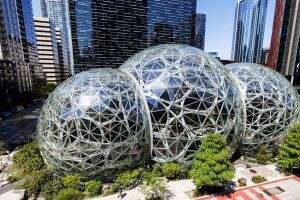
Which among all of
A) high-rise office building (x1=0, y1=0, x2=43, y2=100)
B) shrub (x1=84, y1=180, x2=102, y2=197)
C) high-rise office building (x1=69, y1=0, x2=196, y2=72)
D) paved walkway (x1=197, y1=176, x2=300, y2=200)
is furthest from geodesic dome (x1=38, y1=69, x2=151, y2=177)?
high-rise office building (x1=69, y1=0, x2=196, y2=72)

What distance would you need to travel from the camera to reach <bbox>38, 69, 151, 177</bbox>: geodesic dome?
2322 centimetres

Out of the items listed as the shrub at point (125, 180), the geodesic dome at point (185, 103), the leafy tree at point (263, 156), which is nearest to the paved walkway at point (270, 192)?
the leafy tree at point (263, 156)

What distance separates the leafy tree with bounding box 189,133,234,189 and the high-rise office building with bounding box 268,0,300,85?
9089 centimetres

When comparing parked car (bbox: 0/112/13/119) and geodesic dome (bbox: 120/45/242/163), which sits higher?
geodesic dome (bbox: 120/45/242/163)

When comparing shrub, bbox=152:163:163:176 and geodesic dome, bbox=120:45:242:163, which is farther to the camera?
shrub, bbox=152:163:163:176

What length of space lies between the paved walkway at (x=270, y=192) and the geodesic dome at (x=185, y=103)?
658cm

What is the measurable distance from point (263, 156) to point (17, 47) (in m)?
112

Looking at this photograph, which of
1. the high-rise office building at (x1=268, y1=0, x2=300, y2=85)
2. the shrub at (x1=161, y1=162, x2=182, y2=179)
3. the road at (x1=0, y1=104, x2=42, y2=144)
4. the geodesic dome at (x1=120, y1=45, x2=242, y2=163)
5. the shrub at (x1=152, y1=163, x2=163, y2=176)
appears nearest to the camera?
the geodesic dome at (x1=120, y1=45, x2=242, y2=163)

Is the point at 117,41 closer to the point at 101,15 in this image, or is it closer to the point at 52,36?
the point at 101,15

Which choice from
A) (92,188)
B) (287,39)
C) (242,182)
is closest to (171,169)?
(242,182)

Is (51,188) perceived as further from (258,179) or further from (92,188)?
(258,179)

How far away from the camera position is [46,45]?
13162 centimetres

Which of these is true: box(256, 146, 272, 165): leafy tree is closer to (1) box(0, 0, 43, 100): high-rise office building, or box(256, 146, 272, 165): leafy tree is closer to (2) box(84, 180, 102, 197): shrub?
(2) box(84, 180, 102, 197): shrub

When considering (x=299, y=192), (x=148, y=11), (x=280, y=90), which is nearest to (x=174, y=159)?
(x=299, y=192)
